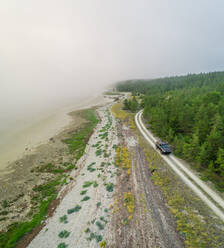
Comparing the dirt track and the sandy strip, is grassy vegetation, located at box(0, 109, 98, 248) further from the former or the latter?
the dirt track

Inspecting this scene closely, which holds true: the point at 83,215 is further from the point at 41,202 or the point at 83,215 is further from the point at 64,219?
the point at 41,202

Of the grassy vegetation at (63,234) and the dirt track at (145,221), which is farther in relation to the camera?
the grassy vegetation at (63,234)

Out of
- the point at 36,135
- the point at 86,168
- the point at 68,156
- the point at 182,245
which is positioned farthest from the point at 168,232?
the point at 36,135

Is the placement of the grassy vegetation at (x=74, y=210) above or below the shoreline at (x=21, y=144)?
below

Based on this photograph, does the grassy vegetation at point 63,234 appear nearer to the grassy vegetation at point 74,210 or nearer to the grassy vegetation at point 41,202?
the grassy vegetation at point 41,202

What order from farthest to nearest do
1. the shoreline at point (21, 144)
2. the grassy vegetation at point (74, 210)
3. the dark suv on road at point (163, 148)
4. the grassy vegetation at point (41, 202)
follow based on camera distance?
the shoreline at point (21, 144), the dark suv on road at point (163, 148), the grassy vegetation at point (74, 210), the grassy vegetation at point (41, 202)

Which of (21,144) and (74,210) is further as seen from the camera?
(21,144)

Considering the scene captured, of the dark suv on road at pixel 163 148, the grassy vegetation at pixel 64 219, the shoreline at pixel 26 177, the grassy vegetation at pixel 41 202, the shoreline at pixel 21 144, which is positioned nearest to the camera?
the grassy vegetation at pixel 41 202

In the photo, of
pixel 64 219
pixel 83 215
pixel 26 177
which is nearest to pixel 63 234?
pixel 64 219

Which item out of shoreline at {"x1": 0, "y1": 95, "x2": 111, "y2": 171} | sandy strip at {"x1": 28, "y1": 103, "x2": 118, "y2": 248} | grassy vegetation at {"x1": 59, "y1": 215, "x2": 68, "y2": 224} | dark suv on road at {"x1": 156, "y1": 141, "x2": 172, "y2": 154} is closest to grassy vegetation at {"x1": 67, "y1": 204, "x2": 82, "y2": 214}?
sandy strip at {"x1": 28, "y1": 103, "x2": 118, "y2": 248}

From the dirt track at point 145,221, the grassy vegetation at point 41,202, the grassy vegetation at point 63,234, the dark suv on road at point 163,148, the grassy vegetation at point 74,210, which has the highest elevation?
the dark suv on road at point 163,148

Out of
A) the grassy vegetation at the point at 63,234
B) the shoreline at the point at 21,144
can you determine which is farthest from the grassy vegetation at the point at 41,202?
the shoreline at the point at 21,144
